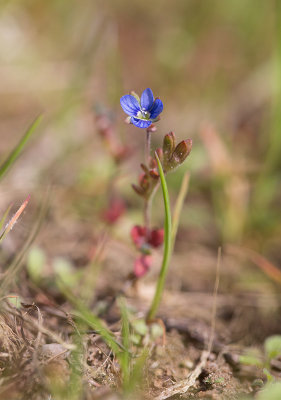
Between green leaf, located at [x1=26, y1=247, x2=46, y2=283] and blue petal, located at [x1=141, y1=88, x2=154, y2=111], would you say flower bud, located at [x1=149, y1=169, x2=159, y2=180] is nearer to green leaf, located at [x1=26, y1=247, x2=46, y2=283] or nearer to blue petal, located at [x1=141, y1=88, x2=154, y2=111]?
blue petal, located at [x1=141, y1=88, x2=154, y2=111]

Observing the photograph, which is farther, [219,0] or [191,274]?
[219,0]

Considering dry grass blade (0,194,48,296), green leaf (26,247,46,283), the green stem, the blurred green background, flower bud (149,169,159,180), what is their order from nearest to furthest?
the green stem → dry grass blade (0,194,48,296) → flower bud (149,169,159,180) → green leaf (26,247,46,283) → the blurred green background

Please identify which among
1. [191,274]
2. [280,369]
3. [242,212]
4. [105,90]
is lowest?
[280,369]

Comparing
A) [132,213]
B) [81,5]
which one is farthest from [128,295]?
[81,5]

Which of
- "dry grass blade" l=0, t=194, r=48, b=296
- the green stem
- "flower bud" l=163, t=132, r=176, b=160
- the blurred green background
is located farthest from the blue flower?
the blurred green background

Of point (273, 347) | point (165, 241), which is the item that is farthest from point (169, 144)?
point (273, 347)

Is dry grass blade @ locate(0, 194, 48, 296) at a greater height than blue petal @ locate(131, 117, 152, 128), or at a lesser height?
lesser

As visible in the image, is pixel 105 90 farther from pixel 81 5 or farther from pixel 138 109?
pixel 138 109
